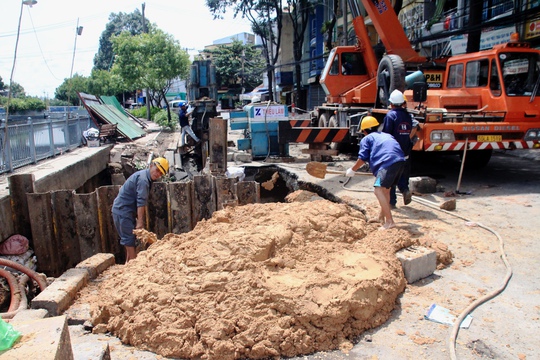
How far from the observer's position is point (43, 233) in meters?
6.07

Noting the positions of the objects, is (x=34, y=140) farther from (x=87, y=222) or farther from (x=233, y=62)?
(x=233, y=62)

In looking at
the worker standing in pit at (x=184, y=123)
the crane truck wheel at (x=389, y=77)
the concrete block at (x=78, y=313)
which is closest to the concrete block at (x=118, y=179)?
the worker standing in pit at (x=184, y=123)

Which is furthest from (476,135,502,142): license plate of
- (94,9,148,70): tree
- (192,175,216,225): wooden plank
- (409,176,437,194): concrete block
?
(94,9,148,70): tree

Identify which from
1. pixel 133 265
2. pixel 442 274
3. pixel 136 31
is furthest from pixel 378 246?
pixel 136 31

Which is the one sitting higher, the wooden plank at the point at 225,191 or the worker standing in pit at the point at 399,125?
the worker standing in pit at the point at 399,125

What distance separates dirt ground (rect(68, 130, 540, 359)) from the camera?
2.94 metres

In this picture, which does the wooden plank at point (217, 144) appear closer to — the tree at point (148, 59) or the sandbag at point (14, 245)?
the sandbag at point (14, 245)

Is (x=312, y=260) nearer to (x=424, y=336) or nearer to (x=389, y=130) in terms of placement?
(x=424, y=336)

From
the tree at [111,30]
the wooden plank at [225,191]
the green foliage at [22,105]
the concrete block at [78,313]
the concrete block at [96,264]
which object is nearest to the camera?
the concrete block at [78,313]

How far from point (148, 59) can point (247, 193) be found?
69.0 feet

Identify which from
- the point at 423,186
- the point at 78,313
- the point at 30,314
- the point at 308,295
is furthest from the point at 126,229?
the point at 423,186

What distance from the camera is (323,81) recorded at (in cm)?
1138

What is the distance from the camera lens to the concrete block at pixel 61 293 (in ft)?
11.4

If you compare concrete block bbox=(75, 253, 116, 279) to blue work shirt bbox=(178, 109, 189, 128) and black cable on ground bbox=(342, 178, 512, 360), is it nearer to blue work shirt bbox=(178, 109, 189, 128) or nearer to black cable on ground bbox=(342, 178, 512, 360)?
black cable on ground bbox=(342, 178, 512, 360)
